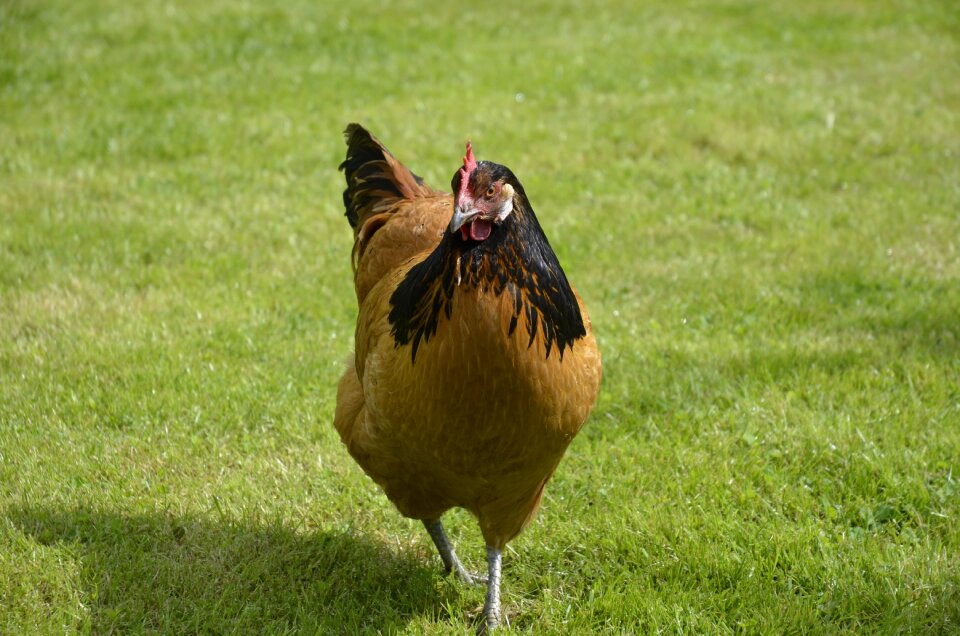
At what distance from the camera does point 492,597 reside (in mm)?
4203

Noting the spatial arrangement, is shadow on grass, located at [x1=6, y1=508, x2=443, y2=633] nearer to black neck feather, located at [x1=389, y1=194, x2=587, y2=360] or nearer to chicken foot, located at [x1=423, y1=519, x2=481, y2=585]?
chicken foot, located at [x1=423, y1=519, x2=481, y2=585]

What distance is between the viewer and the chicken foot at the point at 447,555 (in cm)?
448

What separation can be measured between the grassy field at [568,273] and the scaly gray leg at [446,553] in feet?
0.31

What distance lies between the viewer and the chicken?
3422 mm

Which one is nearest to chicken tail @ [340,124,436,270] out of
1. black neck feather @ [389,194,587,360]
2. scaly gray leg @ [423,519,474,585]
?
black neck feather @ [389,194,587,360]

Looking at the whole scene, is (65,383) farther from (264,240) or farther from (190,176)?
(190,176)

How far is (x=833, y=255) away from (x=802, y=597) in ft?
12.9

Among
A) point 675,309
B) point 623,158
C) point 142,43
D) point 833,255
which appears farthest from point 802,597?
point 142,43

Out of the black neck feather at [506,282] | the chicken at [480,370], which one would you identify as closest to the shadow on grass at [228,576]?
the chicken at [480,370]

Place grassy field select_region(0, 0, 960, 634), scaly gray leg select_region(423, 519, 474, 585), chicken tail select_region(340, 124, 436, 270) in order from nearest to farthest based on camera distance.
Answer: grassy field select_region(0, 0, 960, 634), scaly gray leg select_region(423, 519, 474, 585), chicken tail select_region(340, 124, 436, 270)

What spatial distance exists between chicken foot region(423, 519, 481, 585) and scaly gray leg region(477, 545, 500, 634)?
30 centimetres

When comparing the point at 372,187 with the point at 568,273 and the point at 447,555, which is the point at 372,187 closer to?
the point at 447,555

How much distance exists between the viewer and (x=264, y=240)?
7.76 meters

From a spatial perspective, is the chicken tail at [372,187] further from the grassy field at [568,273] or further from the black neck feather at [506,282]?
the black neck feather at [506,282]
